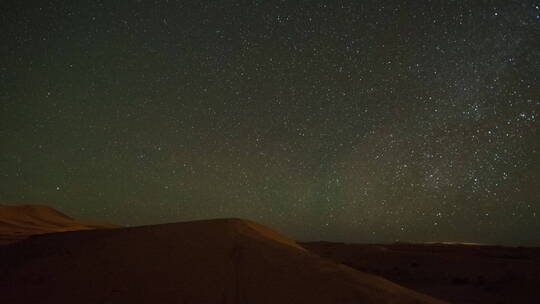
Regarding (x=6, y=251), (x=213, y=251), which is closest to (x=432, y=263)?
(x=213, y=251)

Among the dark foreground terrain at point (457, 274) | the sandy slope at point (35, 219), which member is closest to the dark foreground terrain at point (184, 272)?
the dark foreground terrain at point (457, 274)

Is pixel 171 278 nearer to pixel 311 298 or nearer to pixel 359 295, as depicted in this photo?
pixel 311 298

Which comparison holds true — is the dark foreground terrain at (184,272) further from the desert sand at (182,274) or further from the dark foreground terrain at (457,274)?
the dark foreground terrain at (457,274)

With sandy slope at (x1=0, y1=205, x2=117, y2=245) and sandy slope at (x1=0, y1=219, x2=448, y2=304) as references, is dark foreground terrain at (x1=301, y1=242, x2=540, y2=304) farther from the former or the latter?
sandy slope at (x1=0, y1=205, x2=117, y2=245)

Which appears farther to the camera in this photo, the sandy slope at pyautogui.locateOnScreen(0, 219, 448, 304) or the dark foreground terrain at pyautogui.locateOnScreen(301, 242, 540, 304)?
the dark foreground terrain at pyautogui.locateOnScreen(301, 242, 540, 304)

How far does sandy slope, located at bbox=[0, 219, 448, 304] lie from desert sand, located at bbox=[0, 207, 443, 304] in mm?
15

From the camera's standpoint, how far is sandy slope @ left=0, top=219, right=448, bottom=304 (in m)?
5.66

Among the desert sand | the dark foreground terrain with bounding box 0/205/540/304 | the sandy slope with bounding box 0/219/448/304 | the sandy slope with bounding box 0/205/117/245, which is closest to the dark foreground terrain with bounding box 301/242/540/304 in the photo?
the dark foreground terrain with bounding box 0/205/540/304

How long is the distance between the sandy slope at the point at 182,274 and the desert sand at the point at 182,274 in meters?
0.01

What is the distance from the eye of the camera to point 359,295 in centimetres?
577

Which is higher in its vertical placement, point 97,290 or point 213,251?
point 213,251

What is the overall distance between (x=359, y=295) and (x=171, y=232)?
15.0 ft

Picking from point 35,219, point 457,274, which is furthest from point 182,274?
point 35,219

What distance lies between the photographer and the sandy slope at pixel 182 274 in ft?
18.6
